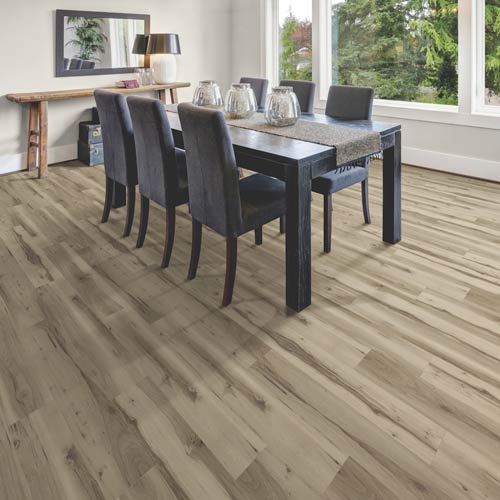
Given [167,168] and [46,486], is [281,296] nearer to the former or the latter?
[167,168]

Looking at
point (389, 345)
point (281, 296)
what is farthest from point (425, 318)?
point (281, 296)

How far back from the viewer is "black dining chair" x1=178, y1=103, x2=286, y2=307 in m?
2.02

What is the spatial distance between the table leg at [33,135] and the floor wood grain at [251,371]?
1.87 meters

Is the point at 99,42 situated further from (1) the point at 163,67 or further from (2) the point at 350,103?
(2) the point at 350,103

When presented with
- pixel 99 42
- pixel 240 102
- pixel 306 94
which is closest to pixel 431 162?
pixel 306 94

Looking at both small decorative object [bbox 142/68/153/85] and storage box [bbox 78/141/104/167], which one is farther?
small decorative object [bbox 142/68/153/85]

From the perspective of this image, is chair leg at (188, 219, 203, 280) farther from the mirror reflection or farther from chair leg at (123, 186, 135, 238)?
the mirror reflection

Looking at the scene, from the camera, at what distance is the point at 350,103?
3.09 metres

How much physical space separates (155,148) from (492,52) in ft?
10.4

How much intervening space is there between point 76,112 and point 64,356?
3.83 m

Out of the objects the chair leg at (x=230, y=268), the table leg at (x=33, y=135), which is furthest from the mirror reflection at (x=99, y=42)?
the chair leg at (x=230, y=268)

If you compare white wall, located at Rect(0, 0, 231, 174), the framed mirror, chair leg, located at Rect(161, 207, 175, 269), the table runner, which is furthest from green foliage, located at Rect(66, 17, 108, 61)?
chair leg, located at Rect(161, 207, 175, 269)

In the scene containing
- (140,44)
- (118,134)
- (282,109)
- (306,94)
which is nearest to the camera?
(282,109)

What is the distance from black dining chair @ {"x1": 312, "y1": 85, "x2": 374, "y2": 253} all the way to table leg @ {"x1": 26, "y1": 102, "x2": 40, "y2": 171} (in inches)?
116
